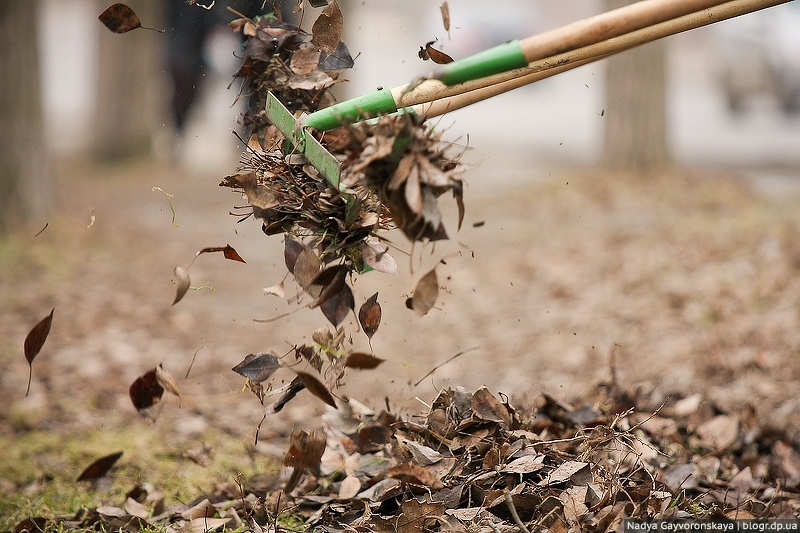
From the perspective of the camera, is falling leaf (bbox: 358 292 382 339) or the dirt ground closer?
falling leaf (bbox: 358 292 382 339)

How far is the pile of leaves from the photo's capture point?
1903 millimetres

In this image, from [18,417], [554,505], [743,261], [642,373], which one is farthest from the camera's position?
[743,261]

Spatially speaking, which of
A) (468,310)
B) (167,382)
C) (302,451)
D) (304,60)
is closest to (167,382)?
(167,382)

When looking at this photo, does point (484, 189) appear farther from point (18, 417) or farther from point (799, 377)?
point (18, 417)

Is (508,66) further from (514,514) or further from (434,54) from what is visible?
(514,514)

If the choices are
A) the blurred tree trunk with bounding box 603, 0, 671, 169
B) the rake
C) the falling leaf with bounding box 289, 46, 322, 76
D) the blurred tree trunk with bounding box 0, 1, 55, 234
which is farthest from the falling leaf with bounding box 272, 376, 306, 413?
the blurred tree trunk with bounding box 603, 0, 671, 169

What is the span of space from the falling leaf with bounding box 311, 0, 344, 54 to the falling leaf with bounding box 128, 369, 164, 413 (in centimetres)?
102

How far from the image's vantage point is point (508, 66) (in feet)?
5.70

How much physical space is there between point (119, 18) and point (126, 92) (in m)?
7.03

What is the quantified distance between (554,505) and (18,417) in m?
2.28

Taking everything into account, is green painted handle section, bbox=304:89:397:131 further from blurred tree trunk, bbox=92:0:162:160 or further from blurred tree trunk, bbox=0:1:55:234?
blurred tree trunk, bbox=92:0:162:160

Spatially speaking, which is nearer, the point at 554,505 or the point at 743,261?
the point at 554,505

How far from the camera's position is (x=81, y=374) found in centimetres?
370

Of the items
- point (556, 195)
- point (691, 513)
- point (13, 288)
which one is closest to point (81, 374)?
point (13, 288)
